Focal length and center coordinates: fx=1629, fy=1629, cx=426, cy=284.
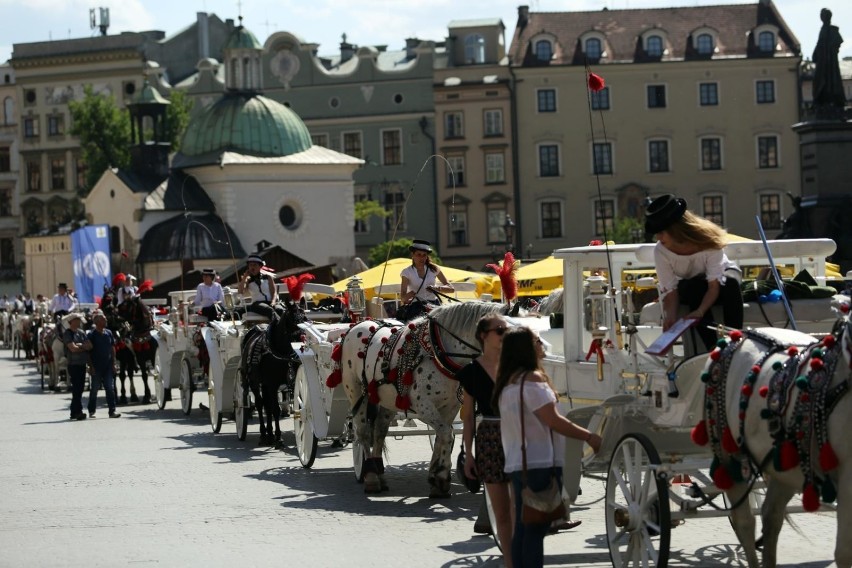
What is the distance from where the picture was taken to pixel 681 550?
1044 cm

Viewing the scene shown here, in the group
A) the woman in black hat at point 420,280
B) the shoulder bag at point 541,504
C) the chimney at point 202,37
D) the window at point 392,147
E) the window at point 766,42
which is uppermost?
the chimney at point 202,37

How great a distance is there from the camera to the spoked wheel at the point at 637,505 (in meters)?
8.64

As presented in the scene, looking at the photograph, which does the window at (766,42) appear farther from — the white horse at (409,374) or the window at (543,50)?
the white horse at (409,374)

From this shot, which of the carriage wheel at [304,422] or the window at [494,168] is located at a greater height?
the window at [494,168]

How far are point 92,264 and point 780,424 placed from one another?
33848 millimetres

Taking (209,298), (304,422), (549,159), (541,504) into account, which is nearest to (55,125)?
(549,159)

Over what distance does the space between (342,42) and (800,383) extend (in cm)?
8458

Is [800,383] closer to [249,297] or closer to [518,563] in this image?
[518,563]

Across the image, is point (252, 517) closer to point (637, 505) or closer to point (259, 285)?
point (637, 505)

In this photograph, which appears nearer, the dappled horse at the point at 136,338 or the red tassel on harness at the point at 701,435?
the red tassel on harness at the point at 701,435

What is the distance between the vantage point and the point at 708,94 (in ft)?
262

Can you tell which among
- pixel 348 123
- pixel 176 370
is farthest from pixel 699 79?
pixel 176 370

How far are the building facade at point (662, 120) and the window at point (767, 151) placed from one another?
69 millimetres

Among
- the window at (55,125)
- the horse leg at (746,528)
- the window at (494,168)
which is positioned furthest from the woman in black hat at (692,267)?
the window at (55,125)
